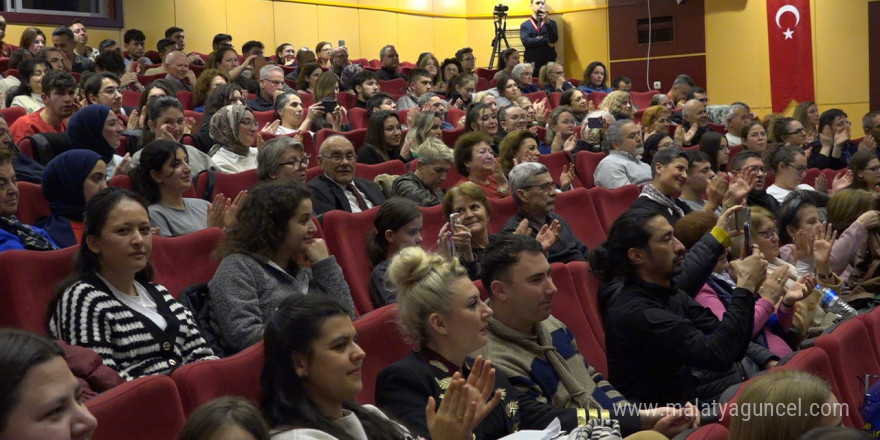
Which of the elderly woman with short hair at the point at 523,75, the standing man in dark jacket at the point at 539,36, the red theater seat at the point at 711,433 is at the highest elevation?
the standing man in dark jacket at the point at 539,36

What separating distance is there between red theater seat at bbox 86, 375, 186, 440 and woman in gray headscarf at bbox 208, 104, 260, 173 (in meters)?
2.20

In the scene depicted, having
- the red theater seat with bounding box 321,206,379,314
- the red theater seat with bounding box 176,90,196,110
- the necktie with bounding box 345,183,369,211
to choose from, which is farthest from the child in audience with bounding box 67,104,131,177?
the red theater seat with bounding box 176,90,196,110

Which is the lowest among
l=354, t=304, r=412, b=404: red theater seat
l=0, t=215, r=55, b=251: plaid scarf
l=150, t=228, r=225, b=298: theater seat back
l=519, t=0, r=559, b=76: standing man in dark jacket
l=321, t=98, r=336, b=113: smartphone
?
l=354, t=304, r=412, b=404: red theater seat

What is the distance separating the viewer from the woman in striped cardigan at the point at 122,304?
5.61 feet

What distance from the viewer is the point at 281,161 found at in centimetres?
294

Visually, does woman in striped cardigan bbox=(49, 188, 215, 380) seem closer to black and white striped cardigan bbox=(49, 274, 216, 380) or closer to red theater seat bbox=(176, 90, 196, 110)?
black and white striped cardigan bbox=(49, 274, 216, 380)

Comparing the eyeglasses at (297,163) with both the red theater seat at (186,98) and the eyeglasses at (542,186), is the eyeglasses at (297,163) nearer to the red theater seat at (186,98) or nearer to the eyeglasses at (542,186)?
the eyeglasses at (542,186)

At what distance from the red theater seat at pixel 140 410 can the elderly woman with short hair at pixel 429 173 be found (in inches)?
79.3

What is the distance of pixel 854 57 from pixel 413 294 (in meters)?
7.15

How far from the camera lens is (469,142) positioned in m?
3.60

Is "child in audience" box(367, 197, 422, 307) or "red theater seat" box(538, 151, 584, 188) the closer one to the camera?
"child in audience" box(367, 197, 422, 307)

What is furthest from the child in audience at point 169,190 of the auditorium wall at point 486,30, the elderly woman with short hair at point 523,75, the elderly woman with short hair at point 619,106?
the auditorium wall at point 486,30

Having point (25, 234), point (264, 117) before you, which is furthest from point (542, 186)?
point (264, 117)

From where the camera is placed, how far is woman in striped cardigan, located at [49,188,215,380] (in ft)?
5.61
